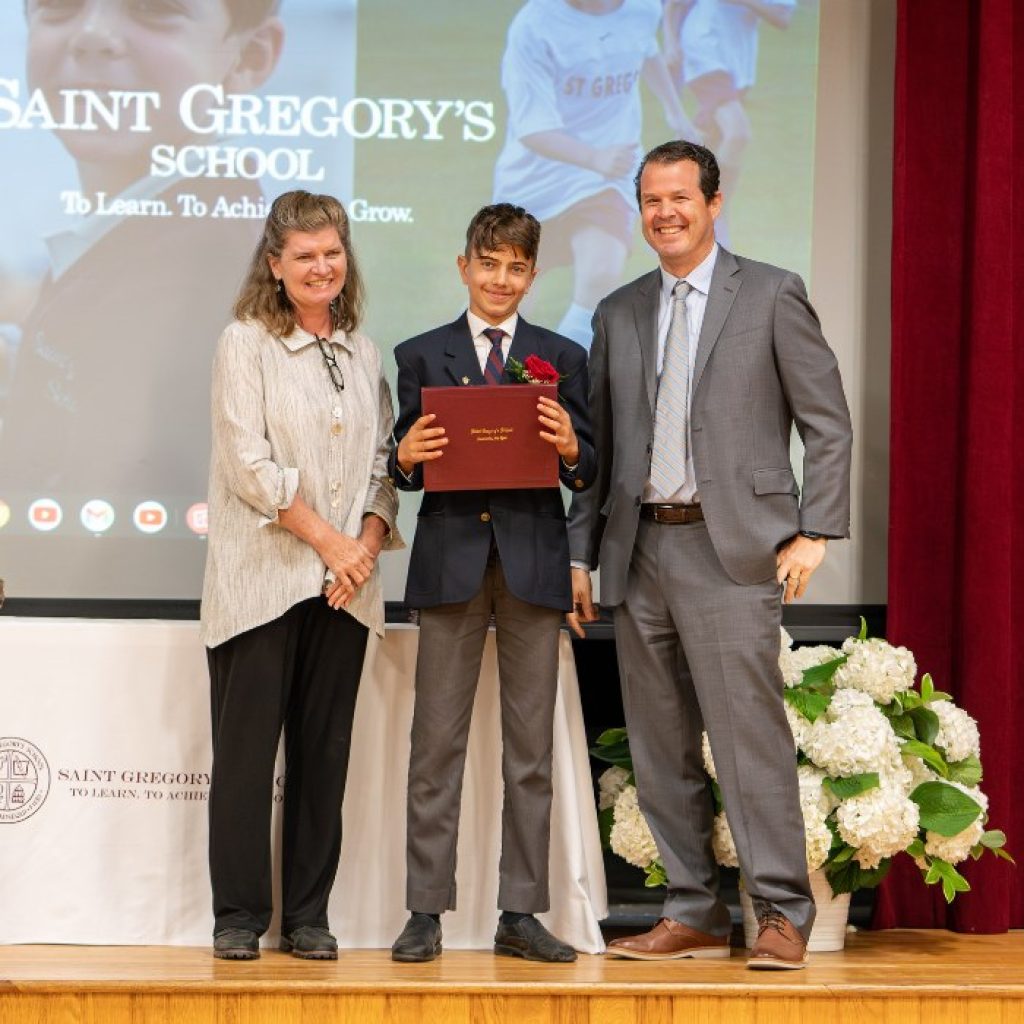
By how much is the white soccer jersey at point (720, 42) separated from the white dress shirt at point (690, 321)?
3.18 ft

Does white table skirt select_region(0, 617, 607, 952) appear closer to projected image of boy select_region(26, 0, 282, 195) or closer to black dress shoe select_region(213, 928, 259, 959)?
black dress shoe select_region(213, 928, 259, 959)

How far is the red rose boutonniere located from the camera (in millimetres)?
3084

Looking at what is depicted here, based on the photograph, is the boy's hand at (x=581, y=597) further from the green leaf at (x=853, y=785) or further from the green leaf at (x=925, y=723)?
the green leaf at (x=925, y=723)

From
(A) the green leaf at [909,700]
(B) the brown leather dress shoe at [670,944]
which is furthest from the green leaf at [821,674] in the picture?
(B) the brown leather dress shoe at [670,944]

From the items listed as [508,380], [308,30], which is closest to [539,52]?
[308,30]

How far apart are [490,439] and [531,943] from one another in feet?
3.57

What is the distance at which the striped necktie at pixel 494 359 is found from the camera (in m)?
3.27

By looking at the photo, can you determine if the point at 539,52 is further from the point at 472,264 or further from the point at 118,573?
the point at 118,573

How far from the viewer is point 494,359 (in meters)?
3.28

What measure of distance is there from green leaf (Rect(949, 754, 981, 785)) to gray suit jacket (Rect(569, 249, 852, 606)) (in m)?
0.77

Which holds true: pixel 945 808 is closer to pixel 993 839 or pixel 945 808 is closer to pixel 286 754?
pixel 993 839

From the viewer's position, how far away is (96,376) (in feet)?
13.2

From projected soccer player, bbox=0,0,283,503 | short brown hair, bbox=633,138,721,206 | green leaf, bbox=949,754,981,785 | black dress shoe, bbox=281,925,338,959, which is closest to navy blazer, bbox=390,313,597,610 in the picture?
short brown hair, bbox=633,138,721,206

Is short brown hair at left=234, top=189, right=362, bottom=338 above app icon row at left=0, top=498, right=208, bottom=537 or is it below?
above
